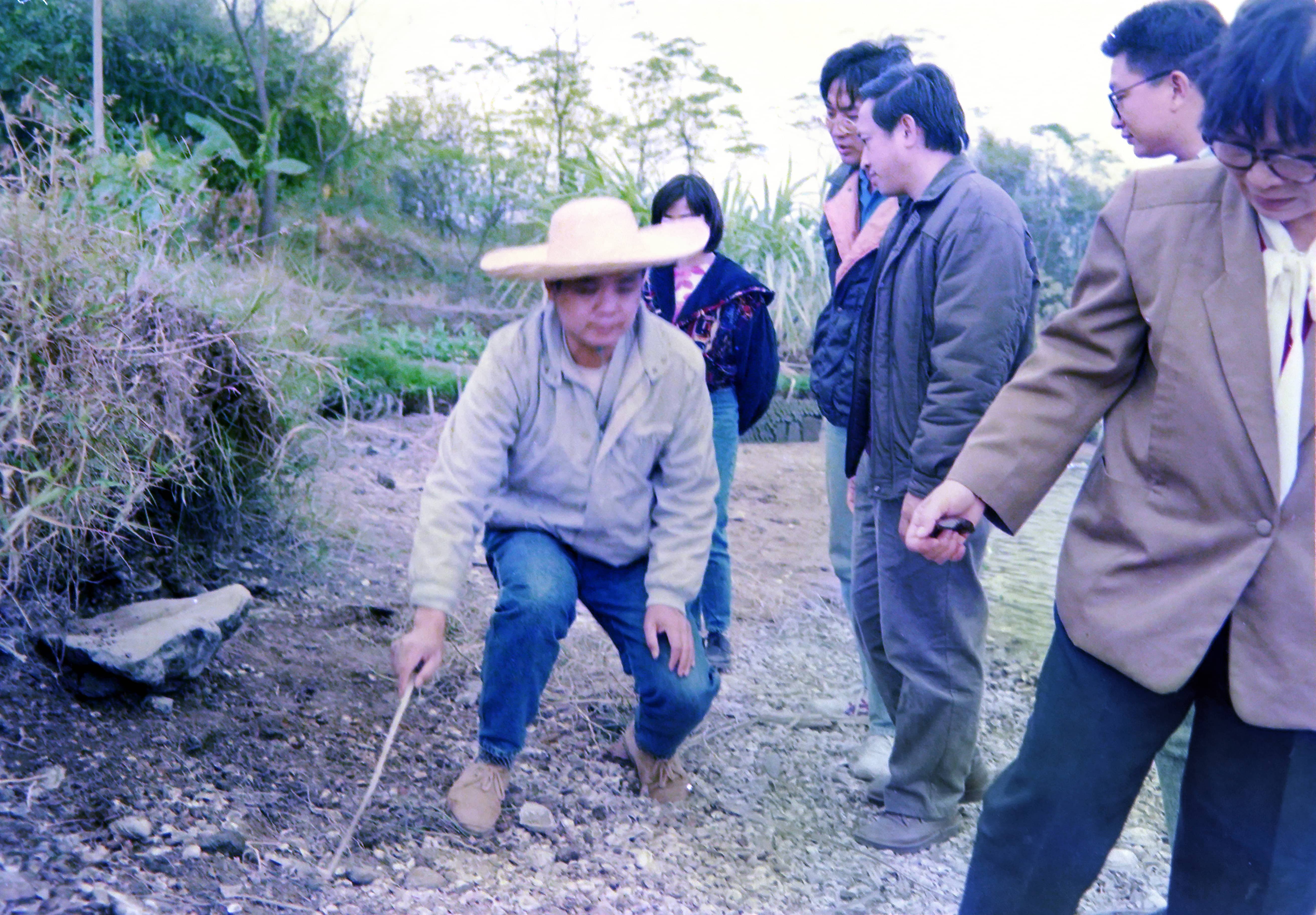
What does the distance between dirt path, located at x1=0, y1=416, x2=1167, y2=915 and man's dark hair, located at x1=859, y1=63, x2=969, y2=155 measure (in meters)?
1.81

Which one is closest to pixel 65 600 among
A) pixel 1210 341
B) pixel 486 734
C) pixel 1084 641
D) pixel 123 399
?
pixel 123 399

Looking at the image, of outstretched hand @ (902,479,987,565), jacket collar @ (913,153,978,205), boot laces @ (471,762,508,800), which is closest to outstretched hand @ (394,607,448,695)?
boot laces @ (471,762,508,800)

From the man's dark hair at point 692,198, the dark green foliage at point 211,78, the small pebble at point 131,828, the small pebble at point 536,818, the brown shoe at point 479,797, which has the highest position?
the dark green foliage at point 211,78

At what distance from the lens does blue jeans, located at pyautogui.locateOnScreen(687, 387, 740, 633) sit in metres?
4.21

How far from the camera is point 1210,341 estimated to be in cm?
181

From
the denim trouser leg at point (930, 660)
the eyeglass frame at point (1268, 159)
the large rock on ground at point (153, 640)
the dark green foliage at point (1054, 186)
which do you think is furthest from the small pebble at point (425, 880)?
the dark green foliage at point (1054, 186)

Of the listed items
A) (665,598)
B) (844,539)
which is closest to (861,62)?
(844,539)

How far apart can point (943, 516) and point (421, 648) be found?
122 centimetres

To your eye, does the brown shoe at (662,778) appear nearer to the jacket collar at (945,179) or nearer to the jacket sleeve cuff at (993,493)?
the jacket sleeve cuff at (993,493)

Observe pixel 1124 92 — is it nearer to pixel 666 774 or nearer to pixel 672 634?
pixel 672 634

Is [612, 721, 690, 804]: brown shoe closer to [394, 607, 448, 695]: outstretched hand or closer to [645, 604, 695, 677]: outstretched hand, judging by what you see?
[645, 604, 695, 677]: outstretched hand

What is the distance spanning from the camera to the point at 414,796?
2.99 m

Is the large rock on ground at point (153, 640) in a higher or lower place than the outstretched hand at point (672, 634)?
lower

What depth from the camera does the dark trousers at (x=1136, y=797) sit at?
5.92 ft
